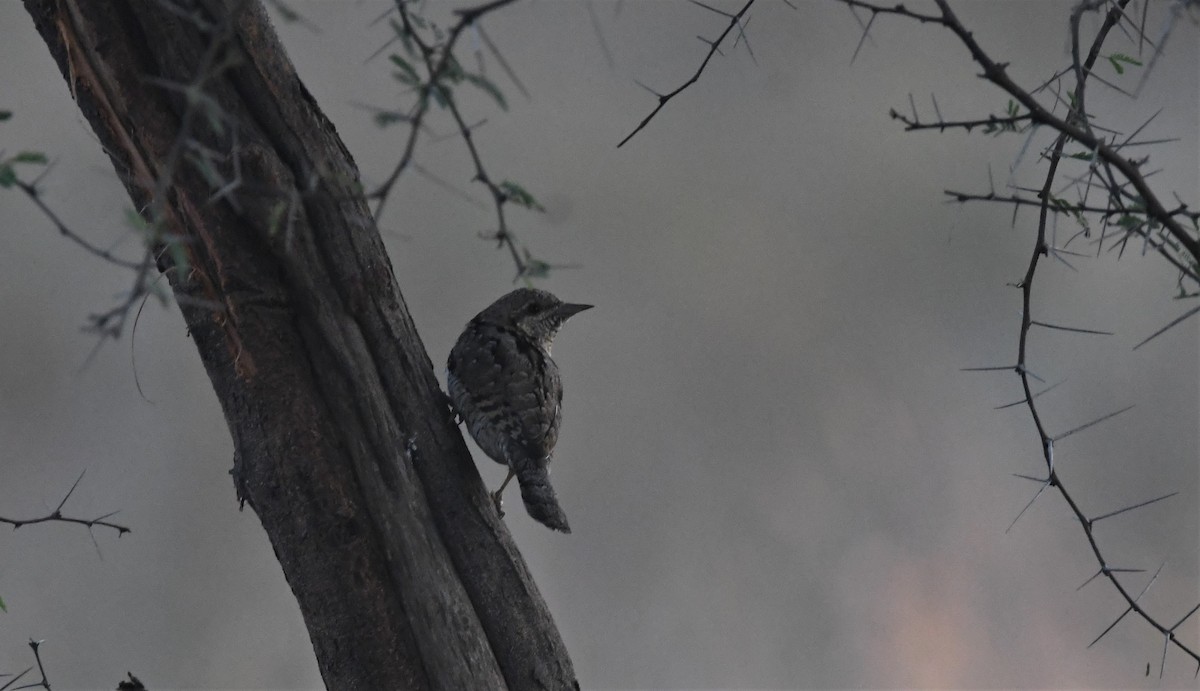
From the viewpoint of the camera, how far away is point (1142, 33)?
6.14 feet

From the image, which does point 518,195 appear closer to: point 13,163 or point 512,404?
point 13,163

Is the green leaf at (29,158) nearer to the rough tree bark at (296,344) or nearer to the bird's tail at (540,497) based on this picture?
the rough tree bark at (296,344)

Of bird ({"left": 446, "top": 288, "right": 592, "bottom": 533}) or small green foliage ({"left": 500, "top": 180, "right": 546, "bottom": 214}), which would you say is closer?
small green foliage ({"left": 500, "top": 180, "right": 546, "bottom": 214})

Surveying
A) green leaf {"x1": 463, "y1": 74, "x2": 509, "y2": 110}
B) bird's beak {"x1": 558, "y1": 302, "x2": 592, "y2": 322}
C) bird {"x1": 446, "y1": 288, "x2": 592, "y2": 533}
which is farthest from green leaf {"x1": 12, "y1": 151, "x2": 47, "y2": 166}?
bird's beak {"x1": 558, "y1": 302, "x2": 592, "y2": 322}

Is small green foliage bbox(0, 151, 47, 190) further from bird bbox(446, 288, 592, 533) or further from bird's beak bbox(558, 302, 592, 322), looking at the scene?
bird's beak bbox(558, 302, 592, 322)

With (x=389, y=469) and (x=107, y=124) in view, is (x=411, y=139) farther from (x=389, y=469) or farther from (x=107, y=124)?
(x=107, y=124)

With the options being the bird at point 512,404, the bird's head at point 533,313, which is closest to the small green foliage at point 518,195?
the bird at point 512,404

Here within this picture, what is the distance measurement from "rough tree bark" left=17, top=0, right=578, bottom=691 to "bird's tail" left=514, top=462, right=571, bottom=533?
42 centimetres

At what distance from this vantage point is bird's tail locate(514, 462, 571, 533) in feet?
9.36

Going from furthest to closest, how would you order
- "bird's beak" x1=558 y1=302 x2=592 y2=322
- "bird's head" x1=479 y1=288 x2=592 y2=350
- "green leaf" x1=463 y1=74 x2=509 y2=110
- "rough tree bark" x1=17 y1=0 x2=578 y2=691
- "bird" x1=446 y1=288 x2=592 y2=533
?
"bird's beak" x1=558 y1=302 x2=592 y2=322
"bird's head" x1=479 y1=288 x2=592 y2=350
"bird" x1=446 y1=288 x2=592 y2=533
"rough tree bark" x1=17 y1=0 x2=578 y2=691
"green leaf" x1=463 y1=74 x2=509 y2=110

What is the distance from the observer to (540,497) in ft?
9.52

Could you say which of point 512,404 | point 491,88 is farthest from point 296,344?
point 491,88

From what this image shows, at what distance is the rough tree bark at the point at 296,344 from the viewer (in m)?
2.30

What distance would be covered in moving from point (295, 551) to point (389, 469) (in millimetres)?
263
